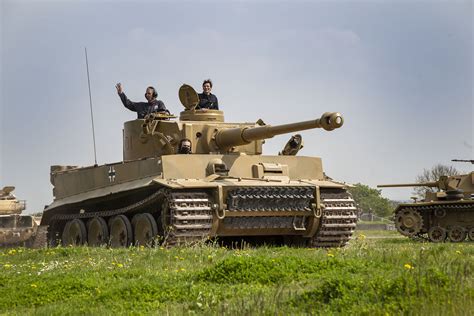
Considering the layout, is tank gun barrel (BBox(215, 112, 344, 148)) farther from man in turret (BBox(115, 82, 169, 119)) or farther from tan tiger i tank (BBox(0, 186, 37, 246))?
tan tiger i tank (BBox(0, 186, 37, 246))

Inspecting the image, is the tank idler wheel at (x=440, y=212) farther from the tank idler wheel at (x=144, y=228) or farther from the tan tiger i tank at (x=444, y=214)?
the tank idler wheel at (x=144, y=228)

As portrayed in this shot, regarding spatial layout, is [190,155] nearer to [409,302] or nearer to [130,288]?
[130,288]

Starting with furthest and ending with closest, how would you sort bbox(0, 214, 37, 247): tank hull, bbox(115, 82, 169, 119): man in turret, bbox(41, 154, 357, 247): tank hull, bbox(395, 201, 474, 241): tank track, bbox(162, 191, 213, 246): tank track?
1. bbox(395, 201, 474, 241): tank track
2. bbox(0, 214, 37, 247): tank hull
3. bbox(115, 82, 169, 119): man in turret
4. bbox(41, 154, 357, 247): tank hull
5. bbox(162, 191, 213, 246): tank track

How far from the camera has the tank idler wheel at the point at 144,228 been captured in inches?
733

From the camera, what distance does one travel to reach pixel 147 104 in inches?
855

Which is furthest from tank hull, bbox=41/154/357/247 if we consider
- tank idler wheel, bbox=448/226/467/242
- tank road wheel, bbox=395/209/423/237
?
tank idler wheel, bbox=448/226/467/242

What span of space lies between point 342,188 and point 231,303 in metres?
10.9

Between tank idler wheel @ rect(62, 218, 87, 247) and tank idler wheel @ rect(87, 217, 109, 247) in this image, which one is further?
tank idler wheel @ rect(62, 218, 87, 247)

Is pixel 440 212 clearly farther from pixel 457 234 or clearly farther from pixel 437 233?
pixel 457 234

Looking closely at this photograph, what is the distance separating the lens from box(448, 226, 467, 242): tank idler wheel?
28.8 meters

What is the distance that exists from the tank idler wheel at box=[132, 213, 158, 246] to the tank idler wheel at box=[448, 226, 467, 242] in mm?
13199

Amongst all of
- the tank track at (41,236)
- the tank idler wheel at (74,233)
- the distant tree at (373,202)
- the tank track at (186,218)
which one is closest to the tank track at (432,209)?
the tank idler wheel at (74,233)

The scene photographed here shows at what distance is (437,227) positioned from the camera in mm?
29266

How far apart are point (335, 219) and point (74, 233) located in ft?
24.3
